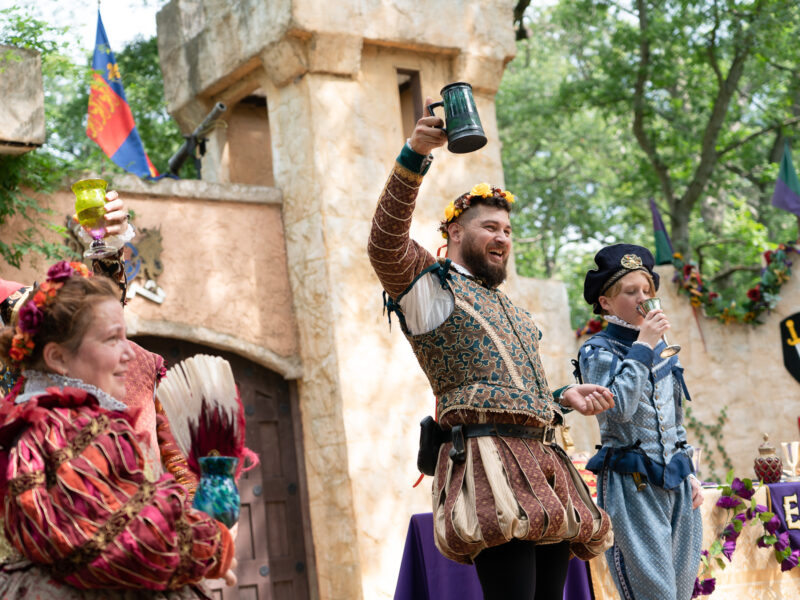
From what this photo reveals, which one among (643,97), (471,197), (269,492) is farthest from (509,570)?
(643,97)

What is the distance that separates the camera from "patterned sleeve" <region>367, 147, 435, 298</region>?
127 inches

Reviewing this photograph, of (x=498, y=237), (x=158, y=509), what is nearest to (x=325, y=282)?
(x=498, y=237)

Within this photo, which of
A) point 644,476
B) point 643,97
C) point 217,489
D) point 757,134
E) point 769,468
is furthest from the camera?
point 757,134

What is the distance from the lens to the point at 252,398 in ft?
25.5

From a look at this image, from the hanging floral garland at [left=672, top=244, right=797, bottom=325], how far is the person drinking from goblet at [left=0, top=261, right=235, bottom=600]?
847 centimetres

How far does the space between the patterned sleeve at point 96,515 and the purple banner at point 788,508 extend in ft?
12.5

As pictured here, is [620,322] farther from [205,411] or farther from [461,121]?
[205,411]

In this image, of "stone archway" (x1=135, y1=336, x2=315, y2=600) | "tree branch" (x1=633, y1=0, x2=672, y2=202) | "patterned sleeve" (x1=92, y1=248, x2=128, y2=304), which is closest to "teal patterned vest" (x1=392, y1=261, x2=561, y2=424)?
"patterned sleeve" (x1=92, y1=248, x2=128, y2=304)

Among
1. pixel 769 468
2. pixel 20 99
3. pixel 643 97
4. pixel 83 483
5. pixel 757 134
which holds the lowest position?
pixel 83 483

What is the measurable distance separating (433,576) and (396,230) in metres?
1.59

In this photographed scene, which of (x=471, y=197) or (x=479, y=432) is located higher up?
(x=471, y=197)

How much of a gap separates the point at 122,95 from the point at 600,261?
5028 mm

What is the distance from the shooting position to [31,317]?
233cm

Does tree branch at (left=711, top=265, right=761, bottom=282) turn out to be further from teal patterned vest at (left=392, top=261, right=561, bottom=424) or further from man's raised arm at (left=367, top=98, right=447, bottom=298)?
man's raised arm at (left=367, top=98, right=447, bottom=298)
